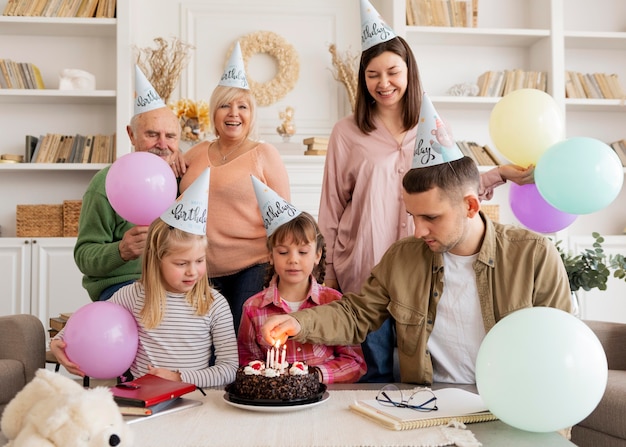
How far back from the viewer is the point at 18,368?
8.16ft

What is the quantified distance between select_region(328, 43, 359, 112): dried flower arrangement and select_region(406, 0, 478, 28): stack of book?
1.39ft

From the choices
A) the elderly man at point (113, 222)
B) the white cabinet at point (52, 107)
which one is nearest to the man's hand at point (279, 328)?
the elderly man at point (113, 222)

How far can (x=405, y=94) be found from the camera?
2.37m

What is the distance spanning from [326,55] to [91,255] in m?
2.69

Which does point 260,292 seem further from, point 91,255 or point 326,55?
point 326,55

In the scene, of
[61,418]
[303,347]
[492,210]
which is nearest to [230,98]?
[303,347]

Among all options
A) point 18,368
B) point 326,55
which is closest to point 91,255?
point 18,368

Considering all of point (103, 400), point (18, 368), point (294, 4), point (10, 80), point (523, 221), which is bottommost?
point (18, 368)

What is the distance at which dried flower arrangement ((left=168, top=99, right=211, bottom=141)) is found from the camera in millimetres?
4152

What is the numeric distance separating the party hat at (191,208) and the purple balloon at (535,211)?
3.91 ft

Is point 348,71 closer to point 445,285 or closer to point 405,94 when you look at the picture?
point 405,94

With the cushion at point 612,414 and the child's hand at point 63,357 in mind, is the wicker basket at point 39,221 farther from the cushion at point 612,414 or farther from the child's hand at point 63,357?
the cushion at point 612,414

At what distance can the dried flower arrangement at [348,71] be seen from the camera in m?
4.37

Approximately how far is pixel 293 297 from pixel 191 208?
45 centimetres
